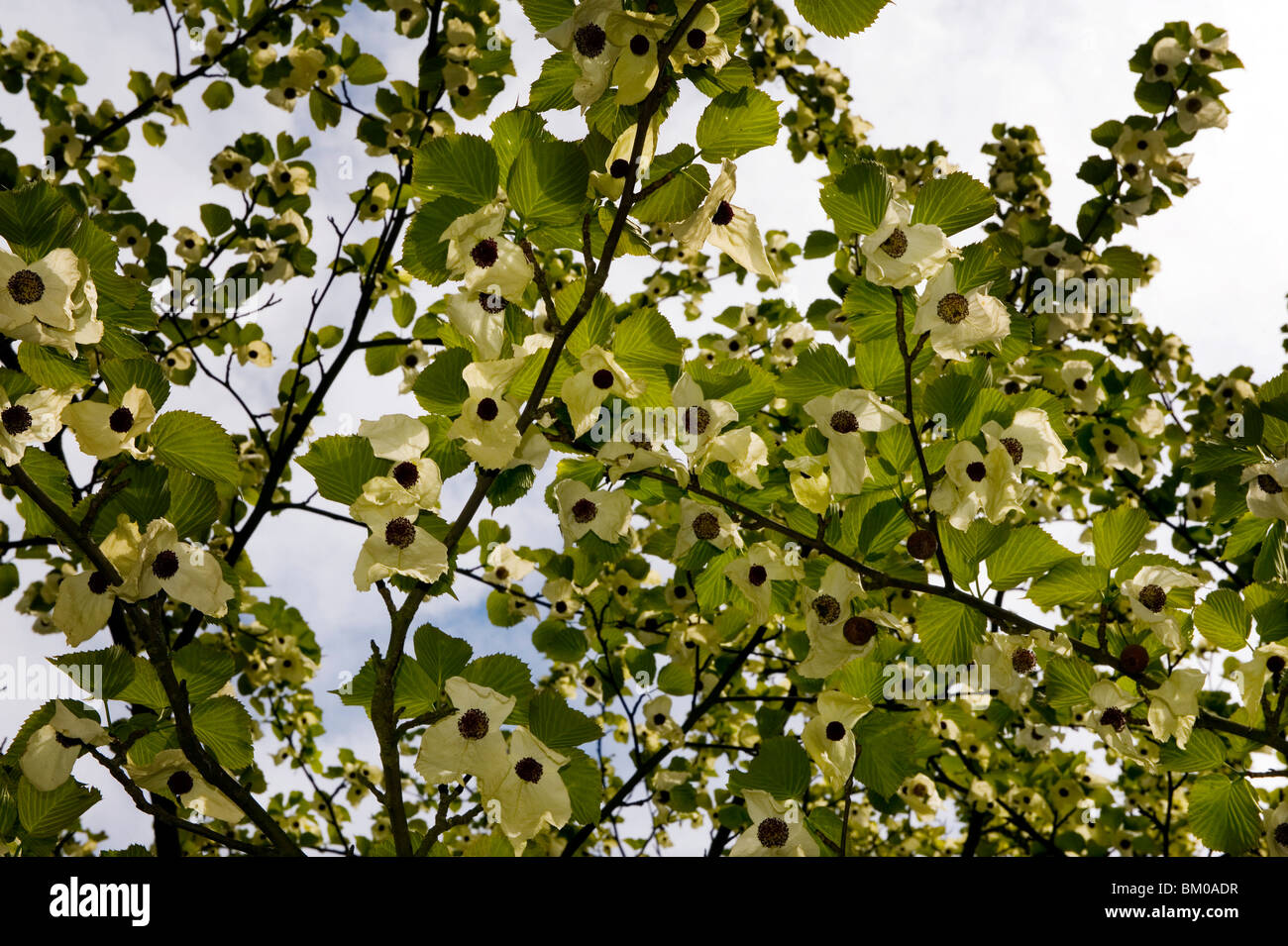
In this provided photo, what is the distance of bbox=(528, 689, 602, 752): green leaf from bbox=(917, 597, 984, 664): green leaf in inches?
30.2

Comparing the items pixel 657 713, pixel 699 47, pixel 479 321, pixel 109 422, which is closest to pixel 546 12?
pixel 699 47

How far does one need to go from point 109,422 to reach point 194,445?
5.0 inches

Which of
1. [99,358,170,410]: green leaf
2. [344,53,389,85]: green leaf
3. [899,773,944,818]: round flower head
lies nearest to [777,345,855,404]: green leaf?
[99,358,170,410]: green leaf

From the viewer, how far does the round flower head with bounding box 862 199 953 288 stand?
147 cm

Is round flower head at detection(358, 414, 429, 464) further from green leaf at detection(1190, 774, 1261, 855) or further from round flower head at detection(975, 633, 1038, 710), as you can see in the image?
green leaf at detection(1190, 774, 1261, 855)

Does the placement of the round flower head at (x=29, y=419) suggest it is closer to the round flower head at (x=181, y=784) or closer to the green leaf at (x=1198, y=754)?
the round flower head at (x=181, y=784)

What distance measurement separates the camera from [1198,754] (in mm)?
1786

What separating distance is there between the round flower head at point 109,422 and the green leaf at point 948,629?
1.50 m

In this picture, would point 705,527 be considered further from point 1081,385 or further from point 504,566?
point 1081,385

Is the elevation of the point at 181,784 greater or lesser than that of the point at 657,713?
lesser

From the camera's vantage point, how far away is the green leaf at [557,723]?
4.73 ft

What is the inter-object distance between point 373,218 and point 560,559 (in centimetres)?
236
